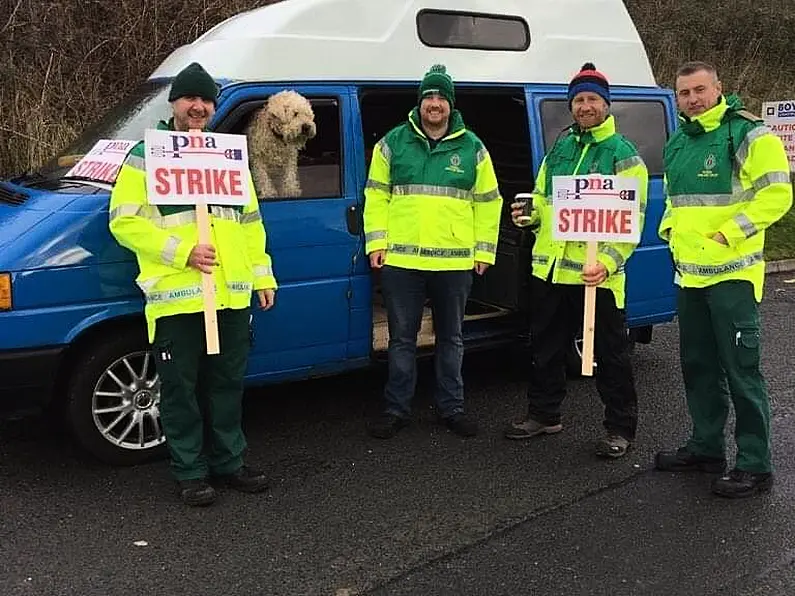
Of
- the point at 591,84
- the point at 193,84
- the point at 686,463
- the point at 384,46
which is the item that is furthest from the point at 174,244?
the point at 686,463

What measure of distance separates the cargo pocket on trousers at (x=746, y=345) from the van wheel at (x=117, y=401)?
2884mm

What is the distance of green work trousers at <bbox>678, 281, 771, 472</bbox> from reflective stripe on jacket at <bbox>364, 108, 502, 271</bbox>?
4.10 ft

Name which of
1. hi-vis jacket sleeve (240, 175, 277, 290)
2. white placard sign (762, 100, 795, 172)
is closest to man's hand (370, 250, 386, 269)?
hi-vis jacket sleeve (240, 175, 277, 290)

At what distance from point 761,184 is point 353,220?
2101 mm

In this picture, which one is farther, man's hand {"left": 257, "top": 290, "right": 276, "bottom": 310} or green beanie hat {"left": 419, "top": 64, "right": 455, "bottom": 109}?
green beanie hat {"left": 419, "top": 64, "right": 455, "bottom": 109}

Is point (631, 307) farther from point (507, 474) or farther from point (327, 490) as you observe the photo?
point (327, 490)

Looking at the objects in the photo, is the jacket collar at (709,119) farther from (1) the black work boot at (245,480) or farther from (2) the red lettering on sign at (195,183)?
(1) the black work boot at (245,480)

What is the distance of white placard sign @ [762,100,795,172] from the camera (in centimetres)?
1102

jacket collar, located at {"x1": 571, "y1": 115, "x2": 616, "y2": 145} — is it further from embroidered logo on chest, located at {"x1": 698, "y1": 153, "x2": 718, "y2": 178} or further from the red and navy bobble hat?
embroidered logo on chest, located at {"x1": 698, "y1": 153, "x2": 718, "y2": 178}

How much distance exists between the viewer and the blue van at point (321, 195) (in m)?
3.92

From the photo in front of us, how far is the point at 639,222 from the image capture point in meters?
4.33

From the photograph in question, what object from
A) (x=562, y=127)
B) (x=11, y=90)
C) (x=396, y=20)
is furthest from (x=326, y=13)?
(x=11, y=90)

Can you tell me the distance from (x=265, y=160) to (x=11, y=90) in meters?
5.52

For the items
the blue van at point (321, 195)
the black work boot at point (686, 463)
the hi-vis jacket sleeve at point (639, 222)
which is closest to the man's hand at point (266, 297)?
the blue van at point (321, 195)
